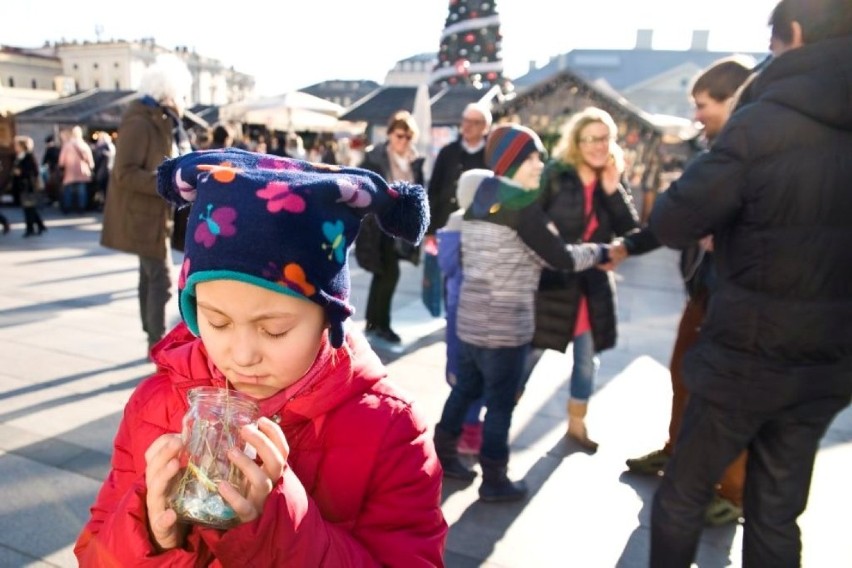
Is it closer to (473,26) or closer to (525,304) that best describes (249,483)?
(525,304)

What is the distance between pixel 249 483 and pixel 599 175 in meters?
2.83

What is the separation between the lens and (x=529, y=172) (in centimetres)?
278

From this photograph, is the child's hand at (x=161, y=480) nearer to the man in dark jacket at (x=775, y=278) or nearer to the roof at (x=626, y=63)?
the man in dark jacket at (x=775, y=278)

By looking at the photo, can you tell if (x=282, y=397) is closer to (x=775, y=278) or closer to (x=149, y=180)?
(x=775, y=278)

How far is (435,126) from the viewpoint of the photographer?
44.4 feet

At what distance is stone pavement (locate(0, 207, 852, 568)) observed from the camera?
8.68 feet

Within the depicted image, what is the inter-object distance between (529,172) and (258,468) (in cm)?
216

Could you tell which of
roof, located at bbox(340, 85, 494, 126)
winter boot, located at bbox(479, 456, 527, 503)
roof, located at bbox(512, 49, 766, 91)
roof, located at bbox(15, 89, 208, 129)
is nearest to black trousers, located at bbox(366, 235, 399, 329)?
winter boot, located at bbox(479, 456, 527, 503)

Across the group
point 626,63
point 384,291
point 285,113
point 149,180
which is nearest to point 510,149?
point 149,180

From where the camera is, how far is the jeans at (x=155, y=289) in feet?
13.6

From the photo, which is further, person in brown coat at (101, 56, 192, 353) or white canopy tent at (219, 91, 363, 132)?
white canopy tent at (219, 91, 363, 132)

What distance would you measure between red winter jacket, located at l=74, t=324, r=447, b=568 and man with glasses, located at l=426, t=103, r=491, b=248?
3.98 metres

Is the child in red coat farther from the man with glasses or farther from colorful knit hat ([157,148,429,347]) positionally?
the man with glasses

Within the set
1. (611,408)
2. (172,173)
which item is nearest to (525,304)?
(611,408)
